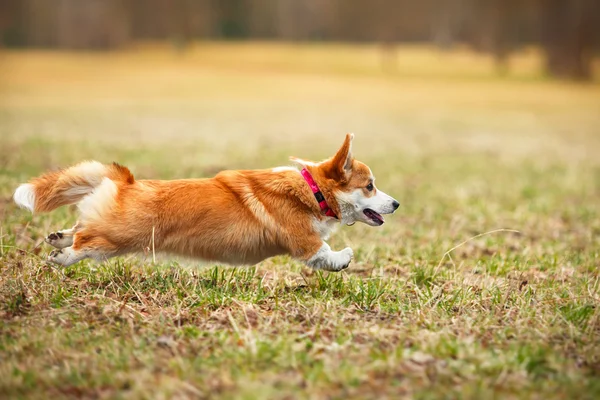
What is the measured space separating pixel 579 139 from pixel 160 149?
1083cm

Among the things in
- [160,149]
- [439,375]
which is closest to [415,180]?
[160,149]

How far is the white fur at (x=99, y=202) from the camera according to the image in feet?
12.7

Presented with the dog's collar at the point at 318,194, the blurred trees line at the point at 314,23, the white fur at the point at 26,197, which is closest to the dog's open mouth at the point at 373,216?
the dog's collar at the point at 318,194

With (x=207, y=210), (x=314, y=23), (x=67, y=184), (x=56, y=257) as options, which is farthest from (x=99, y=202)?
(x=314, y=23)

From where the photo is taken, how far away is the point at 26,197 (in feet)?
13.1

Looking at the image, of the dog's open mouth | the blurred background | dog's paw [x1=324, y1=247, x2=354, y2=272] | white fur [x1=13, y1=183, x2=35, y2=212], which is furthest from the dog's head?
the blurred background

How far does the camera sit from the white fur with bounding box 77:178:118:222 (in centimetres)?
388

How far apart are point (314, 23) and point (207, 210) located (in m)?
39.6

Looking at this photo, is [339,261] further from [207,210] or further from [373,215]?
[207,210]

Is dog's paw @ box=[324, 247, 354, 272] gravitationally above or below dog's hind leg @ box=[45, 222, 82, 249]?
below

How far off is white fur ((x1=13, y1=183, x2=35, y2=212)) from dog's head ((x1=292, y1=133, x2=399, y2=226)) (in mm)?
1604

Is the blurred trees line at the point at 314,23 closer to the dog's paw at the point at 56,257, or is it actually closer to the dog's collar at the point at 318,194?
the dog's collar at the point at 318,194

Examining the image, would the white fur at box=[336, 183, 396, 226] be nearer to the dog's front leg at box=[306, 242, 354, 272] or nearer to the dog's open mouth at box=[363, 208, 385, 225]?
the dog's open mouth at box=[363, 208, 385, 225]

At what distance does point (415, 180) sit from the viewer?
9789mm
